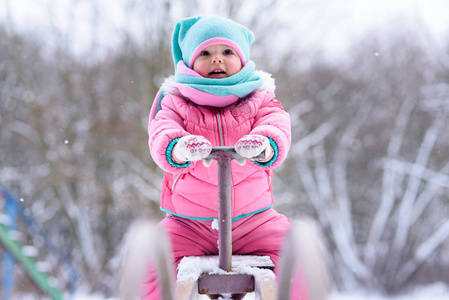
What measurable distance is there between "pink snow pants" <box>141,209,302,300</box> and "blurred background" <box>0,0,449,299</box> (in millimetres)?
6966

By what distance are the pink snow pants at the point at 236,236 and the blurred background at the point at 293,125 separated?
6.97 meters

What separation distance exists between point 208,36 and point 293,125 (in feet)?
37.4

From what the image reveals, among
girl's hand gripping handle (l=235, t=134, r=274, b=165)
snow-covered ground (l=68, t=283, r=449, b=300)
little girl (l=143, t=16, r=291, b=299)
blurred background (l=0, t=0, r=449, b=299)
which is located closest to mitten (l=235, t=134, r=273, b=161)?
girl's hand gripping handle (l=235, t=134, r=274, b=165)

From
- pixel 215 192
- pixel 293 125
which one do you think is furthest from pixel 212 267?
pixel 293 125

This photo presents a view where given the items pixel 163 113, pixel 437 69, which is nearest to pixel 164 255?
pixel 163 113

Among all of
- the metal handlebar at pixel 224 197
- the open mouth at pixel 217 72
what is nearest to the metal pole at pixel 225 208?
the metal handlebar at pixel 224 197

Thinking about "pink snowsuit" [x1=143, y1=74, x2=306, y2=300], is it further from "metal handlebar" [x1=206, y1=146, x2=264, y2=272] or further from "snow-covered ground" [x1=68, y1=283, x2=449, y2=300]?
"snow-covered ground" [x1=68, y1=283, x2=449, y2=300]

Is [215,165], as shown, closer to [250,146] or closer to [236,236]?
[236,236]

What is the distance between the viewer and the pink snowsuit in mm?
1786

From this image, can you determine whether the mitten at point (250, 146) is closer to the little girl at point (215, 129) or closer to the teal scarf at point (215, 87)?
the little girl at point (215, 129)

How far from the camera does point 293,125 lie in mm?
13117

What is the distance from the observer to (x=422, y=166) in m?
14.5

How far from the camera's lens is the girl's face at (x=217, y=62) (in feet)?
6.20

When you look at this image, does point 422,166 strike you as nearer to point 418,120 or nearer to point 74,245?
point 418,120
